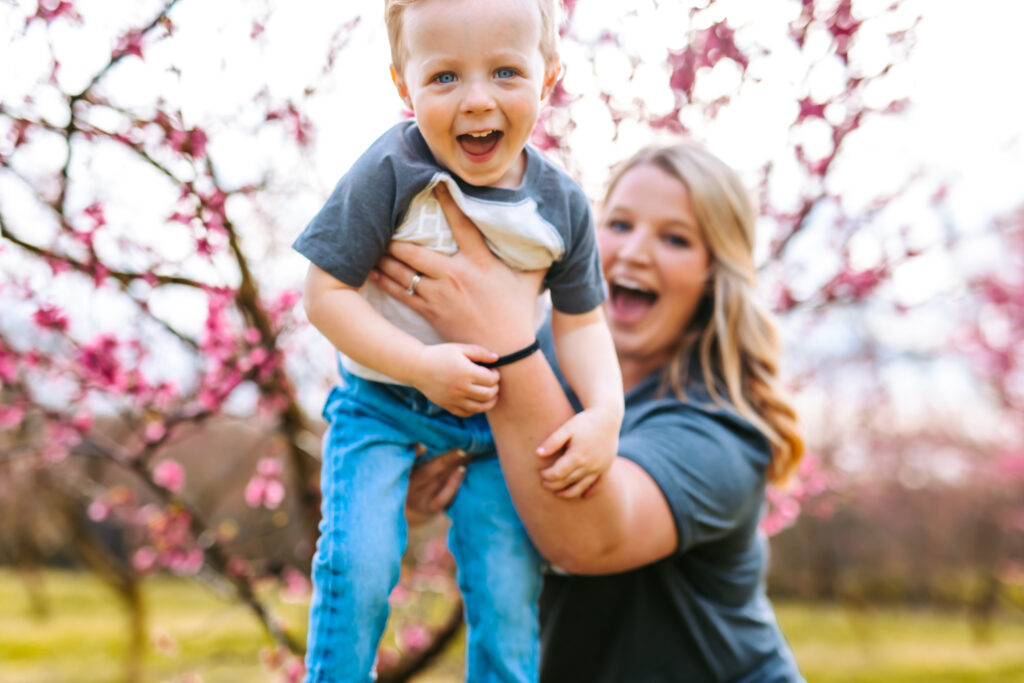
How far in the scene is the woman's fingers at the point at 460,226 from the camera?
4.98ft

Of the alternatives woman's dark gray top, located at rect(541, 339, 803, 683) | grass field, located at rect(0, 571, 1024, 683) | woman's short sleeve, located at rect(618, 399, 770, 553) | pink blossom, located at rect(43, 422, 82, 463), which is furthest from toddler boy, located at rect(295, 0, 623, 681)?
grass field, located at rect(0, 571, 1024, 683)

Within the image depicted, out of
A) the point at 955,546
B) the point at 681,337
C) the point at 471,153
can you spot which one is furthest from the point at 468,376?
the point at 955,546

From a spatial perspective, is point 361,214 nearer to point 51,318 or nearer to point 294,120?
point 294,120

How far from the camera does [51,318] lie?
241cm

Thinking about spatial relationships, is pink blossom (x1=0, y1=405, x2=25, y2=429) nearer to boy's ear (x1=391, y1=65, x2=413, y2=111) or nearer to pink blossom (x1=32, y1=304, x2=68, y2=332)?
pink blossom (x1=32, y1=304, x2=68, y2=332)

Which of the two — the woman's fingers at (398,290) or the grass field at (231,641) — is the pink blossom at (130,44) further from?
the grass field at (231,641)

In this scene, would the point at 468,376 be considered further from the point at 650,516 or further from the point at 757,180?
the point at 757,180

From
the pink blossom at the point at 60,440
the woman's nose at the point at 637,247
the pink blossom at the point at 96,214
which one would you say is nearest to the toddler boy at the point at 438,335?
the woman's nose at the point at 637,247

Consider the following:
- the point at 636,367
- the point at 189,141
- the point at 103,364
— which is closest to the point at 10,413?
the point at 103,364

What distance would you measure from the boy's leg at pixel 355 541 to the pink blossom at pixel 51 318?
1.30 m

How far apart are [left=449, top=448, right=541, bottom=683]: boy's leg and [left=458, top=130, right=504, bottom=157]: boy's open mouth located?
635 mm

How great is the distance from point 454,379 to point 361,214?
0.33 m

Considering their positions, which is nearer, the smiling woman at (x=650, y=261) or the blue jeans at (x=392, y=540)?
the blue jeans at (x=392, y=540)

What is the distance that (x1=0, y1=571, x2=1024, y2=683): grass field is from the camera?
27.7ft
